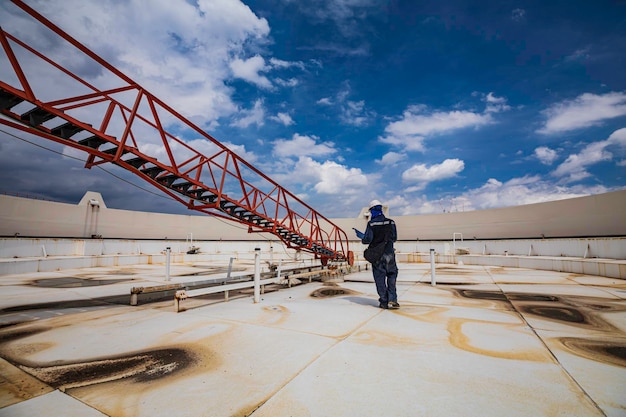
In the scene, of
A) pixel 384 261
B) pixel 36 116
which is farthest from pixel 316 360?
pixel 36 116

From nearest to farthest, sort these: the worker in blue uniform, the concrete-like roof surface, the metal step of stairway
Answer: the concrete-like roof surface
the metal step of stairway
the worker in blue uniform

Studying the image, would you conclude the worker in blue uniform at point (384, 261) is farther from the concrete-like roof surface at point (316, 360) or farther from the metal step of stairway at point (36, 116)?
the metal step of stairway at point (36, 116)

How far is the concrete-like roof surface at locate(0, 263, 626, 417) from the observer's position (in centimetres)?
244

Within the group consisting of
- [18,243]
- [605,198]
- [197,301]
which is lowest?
[197,301]

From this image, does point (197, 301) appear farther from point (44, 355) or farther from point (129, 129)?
point (129, 129)

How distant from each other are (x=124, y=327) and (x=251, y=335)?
98.7 inches

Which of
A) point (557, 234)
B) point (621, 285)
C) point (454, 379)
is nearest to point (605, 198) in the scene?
point (557, 234)

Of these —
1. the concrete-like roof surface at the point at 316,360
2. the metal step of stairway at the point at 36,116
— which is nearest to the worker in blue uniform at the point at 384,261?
the concrete-like roof surface at the point at 316,360

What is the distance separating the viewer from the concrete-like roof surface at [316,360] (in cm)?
244

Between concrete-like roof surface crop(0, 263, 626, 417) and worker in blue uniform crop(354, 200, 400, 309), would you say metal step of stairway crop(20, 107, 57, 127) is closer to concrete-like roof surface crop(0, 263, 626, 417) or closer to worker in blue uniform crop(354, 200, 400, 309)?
concrete-like roof surface crop(0, 263, 626, 417)

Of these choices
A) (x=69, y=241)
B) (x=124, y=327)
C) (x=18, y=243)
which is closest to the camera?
(x=124, y=327)

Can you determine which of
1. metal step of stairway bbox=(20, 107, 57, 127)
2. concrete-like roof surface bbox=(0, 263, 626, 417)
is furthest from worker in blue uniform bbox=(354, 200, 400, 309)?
metal step of stairway bbox=(20, 107, 57, 127)

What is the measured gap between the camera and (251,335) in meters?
4.42

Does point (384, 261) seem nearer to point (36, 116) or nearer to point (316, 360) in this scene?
point (316, 360)
